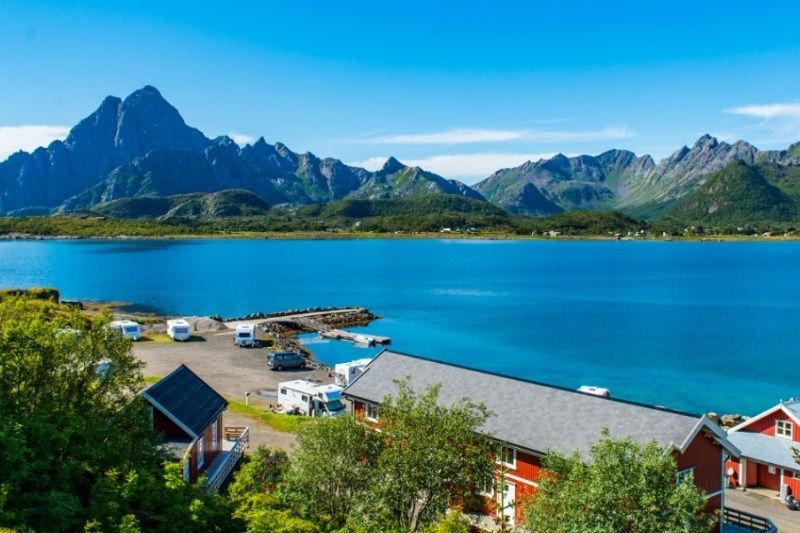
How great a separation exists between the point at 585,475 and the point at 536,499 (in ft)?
5.11

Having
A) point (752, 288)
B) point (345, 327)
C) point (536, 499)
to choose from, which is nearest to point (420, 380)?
point (536, 499)

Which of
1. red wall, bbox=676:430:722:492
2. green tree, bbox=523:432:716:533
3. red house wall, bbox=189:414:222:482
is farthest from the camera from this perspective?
red house wall, bbox=189:414:222:482

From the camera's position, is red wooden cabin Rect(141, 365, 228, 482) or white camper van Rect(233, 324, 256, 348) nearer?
red wooden cabin Rect(141, 365, 228, 482)

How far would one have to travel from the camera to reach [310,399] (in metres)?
38.6

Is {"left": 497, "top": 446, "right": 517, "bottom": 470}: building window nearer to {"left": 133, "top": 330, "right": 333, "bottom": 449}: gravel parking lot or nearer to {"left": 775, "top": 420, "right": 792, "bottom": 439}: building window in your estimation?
{"left": 133, "top": 330, "right": 333, "bottom": 449}: gravel parking lot

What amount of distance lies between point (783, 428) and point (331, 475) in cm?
2360

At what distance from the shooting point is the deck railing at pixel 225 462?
78.5 feet

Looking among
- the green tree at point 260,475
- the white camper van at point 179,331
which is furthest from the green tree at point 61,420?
the white camper van at point 179,331

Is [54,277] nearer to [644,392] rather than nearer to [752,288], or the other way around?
[644,392]

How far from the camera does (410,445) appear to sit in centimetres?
1702

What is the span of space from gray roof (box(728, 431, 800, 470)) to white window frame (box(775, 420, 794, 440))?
183mm

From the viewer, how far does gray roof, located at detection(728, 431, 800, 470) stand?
2857 cm

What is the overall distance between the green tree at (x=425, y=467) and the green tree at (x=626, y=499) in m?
2.86

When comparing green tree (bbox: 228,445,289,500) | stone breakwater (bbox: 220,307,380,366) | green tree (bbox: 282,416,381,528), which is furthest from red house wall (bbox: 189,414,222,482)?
stone breakwater (bbox: 220,307,380,366)
